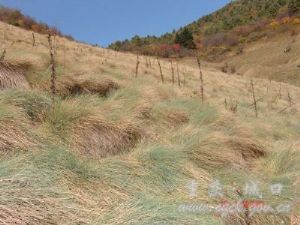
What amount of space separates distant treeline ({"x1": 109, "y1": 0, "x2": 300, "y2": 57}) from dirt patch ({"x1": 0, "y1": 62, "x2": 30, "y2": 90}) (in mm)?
34197

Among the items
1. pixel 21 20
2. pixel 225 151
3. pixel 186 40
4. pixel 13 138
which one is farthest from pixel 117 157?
pixel 186 40

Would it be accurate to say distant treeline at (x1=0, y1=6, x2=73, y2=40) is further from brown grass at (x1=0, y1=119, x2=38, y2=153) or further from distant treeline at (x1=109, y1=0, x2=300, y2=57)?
brown grass at (x1=0, y1=119, x2=38, y2=153)

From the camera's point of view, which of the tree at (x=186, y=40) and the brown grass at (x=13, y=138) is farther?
the tree at (x=186, y=40)

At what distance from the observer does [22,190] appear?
2.94 metres

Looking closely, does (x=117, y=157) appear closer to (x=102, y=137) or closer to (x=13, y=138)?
(x=102, y=137)

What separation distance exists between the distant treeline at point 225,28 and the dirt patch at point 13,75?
112 feet

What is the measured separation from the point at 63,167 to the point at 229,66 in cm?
3572

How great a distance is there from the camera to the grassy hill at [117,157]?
3090mm

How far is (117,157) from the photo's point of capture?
4.45 meters

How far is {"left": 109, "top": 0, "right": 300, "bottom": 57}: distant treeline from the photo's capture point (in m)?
47.1

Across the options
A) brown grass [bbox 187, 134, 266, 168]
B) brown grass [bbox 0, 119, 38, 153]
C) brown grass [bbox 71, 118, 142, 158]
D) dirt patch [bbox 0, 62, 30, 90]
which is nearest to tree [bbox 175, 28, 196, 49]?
dirt patch [bbox 0, 62, 30, 90]

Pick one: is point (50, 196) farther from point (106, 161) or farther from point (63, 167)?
point (106, 161)

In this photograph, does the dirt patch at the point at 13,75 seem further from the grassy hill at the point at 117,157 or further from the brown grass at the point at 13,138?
the brown grass at the point at 13,138

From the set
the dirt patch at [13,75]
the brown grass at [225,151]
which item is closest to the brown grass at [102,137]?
the brown grass at [225,151]
